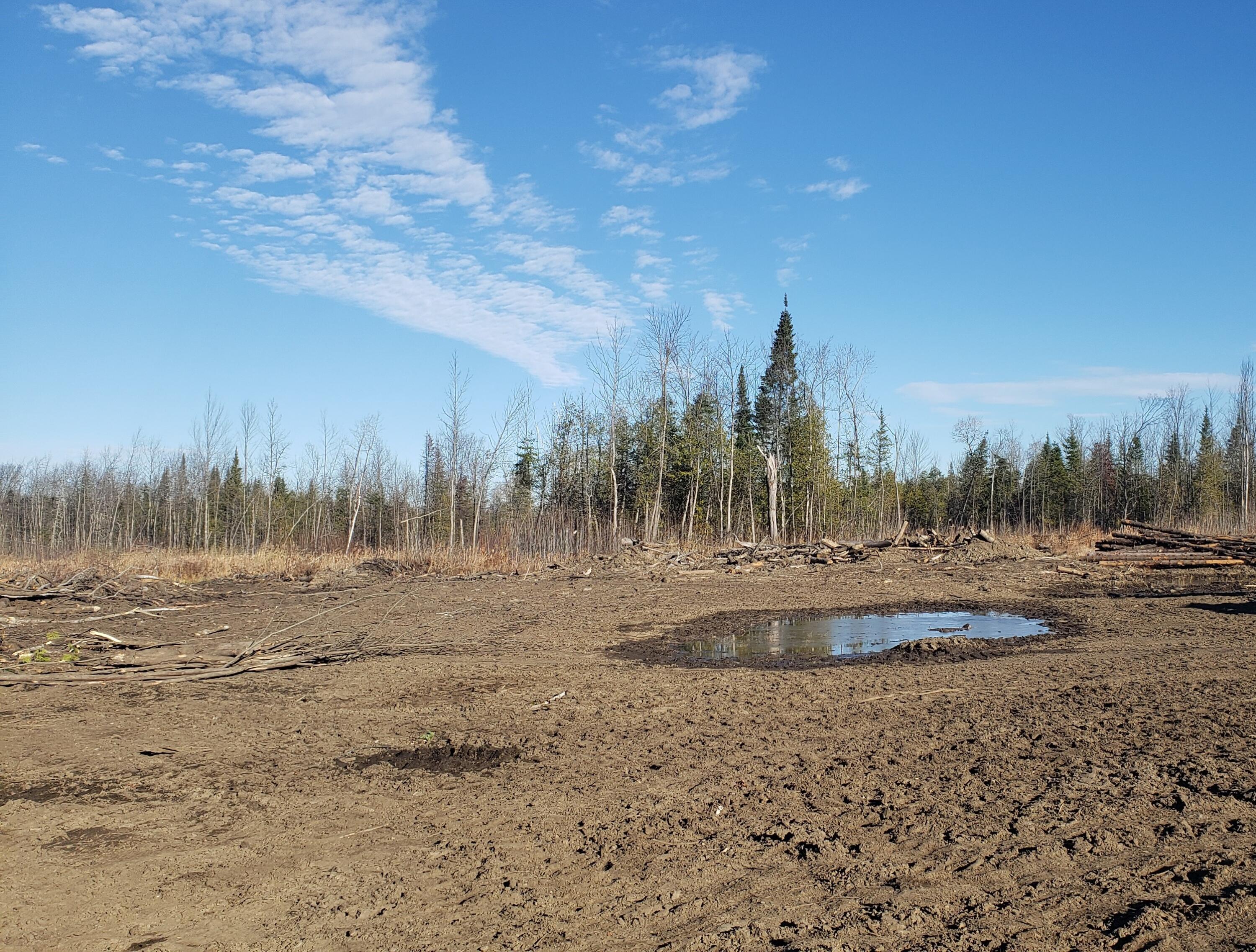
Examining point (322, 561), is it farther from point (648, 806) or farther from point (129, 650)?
point (648, 806)

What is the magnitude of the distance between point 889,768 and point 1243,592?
15.2 meters

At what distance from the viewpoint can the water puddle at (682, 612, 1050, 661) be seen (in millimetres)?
11211

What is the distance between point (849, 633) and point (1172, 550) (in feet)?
56.5

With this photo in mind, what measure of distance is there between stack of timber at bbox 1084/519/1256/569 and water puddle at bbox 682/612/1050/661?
35.8 ft

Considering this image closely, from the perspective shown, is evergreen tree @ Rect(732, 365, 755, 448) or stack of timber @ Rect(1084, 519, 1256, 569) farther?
evergreen tree @ Rect(732, 365, 755, 448)

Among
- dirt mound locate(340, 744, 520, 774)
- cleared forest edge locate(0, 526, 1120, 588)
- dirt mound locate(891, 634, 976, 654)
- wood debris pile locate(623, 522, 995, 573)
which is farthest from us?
wood debris pile locate(623, 522, 995, 573)

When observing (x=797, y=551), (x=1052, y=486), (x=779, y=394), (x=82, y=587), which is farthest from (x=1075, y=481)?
(x=82, y=587)

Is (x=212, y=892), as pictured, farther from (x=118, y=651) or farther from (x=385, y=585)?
(x=385, y=585)

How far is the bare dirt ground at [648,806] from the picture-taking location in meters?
3.57

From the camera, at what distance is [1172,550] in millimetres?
24000

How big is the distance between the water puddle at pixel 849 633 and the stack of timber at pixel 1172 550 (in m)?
10.9

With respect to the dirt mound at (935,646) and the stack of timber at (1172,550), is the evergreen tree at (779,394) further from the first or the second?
the dirt mound at (935,646)

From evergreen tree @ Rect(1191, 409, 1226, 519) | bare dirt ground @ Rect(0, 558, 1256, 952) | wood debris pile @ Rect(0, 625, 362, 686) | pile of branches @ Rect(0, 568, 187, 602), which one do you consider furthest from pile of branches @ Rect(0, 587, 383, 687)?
evergreen tree @ Rect(1191, 409, 1226, 519)

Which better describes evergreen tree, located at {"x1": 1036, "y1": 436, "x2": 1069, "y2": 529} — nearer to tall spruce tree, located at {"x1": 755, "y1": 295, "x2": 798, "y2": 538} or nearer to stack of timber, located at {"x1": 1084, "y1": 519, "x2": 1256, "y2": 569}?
tall spruce tree, located at {"x1": 755, "y1": 295, "x2": 798, "y2": 538}
